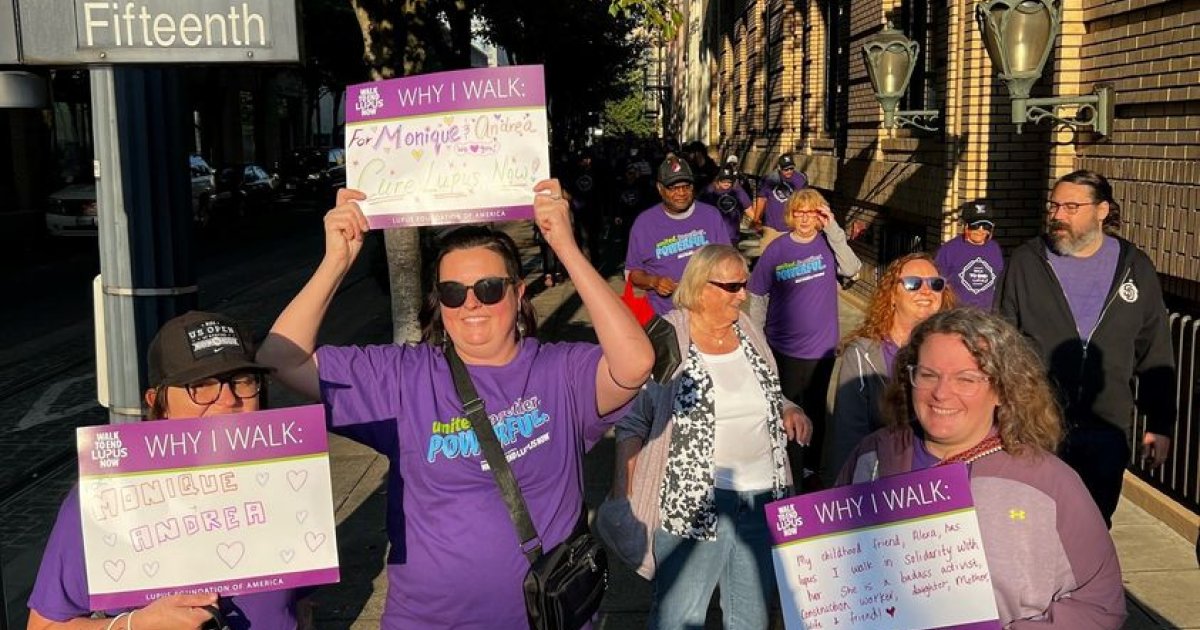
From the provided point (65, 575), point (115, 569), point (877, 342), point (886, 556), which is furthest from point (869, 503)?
point (877, 342)

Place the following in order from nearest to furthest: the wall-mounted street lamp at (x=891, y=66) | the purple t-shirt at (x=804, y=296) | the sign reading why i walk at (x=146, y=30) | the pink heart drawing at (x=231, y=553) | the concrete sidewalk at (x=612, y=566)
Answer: the pink heart drawing at (x=231, y=553), the sign reading why i walk at (x=146, y=30), the concrete sidewalk at (x=612, y=566), the purple t-shirt at (x=804, y=296), the wall-mounted street lamp at (x=891, y=66)

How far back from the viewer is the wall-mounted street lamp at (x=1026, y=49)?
7.11 meters

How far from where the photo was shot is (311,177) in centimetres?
4538

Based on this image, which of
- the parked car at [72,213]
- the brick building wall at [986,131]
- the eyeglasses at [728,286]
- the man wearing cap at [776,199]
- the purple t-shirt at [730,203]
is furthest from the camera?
the parked car at [72,213]

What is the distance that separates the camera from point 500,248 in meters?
3.03

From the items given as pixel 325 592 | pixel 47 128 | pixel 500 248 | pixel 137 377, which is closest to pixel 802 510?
pixel 500 248

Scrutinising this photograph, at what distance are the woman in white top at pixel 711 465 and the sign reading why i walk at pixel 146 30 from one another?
1.65 meters

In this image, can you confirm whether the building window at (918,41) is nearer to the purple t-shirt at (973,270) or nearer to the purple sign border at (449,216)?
the purple t-shirt at (973,270)

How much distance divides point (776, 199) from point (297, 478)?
9745 millimetres

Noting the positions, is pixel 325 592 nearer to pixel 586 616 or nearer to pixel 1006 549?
Result: pixel 586 616

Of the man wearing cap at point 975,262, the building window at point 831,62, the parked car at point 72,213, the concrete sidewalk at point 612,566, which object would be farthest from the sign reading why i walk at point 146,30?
the parked car at point 72,213

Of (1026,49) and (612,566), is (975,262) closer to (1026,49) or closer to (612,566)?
(1026,49)

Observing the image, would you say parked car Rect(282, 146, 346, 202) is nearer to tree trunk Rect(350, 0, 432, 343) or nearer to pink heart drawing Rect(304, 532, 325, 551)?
tree trunk Rect(350, 0, 432, 343)

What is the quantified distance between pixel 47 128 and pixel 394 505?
31819 millimetres
